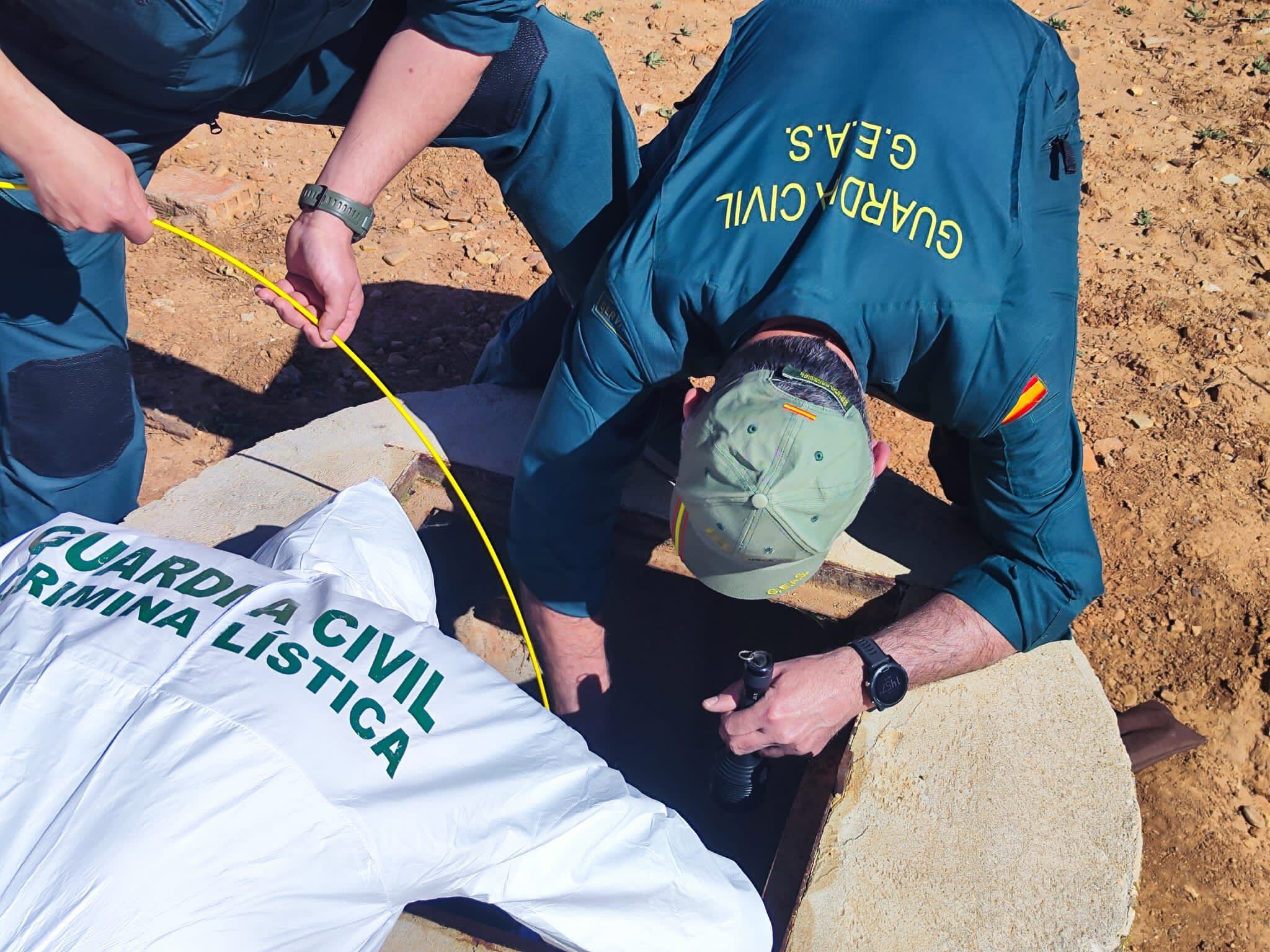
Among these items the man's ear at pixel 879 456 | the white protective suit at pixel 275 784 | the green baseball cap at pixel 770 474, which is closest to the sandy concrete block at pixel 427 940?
the white protective suit at pixel 275 784

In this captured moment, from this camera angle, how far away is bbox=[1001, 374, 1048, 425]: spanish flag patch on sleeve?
1.87 m

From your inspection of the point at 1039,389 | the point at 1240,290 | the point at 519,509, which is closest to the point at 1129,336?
the point at 1240,290

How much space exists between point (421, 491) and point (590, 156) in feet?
2.99

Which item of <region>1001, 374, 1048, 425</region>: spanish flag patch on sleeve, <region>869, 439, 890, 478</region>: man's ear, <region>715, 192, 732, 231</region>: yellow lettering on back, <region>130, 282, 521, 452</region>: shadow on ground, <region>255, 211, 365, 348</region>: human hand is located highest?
<region>715, 192, 732, 231</region>: yellow lettering on back

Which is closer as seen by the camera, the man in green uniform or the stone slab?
the man in green uniform

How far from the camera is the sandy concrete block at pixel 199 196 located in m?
3.96

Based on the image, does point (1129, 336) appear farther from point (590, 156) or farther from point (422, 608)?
point (422, 608)

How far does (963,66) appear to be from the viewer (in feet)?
6.41

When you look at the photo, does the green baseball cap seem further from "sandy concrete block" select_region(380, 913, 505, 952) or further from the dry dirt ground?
the dry dirt ground

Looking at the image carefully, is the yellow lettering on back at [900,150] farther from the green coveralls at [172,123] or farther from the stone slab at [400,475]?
the stone slab at [400,475]

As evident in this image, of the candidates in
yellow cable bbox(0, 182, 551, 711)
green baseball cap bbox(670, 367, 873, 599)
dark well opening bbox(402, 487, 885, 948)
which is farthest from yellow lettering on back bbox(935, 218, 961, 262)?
dark well opening bbox(402, 487, 885, 948)

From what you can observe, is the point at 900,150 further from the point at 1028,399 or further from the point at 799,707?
the point at 799,707

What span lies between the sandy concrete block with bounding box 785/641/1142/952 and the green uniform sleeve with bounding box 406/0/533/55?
4.84ft

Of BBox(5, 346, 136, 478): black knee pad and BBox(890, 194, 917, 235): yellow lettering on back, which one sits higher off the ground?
BBox(890, 194, 917, 235): yellow lettering on back
